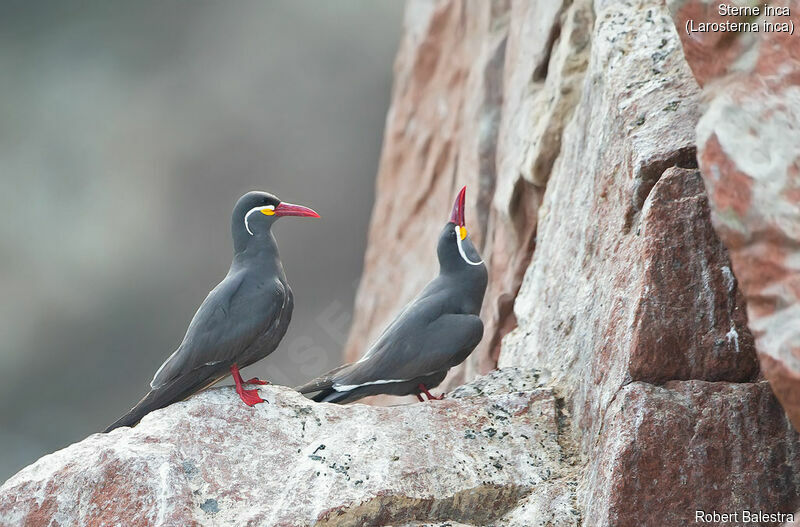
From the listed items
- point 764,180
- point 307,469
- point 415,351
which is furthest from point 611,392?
point 415,351

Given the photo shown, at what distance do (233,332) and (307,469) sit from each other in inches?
40.8

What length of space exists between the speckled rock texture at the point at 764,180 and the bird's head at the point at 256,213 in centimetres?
272

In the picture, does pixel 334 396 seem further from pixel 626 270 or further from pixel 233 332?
pixel 626 270

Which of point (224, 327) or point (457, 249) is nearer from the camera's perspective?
point (224, 327)

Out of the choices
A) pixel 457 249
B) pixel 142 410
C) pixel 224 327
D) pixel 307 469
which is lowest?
pixel 307 469

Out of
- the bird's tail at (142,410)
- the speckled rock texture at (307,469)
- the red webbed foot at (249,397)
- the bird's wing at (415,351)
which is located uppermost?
the bird's wing at (415,351)

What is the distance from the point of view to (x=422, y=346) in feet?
20.8

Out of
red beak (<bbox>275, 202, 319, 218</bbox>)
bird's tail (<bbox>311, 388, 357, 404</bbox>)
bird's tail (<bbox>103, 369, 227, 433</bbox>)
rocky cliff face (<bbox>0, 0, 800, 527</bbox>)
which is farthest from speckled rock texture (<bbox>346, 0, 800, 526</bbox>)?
bird's tail (<bbox>103, 369, 227, 433</bbox>)

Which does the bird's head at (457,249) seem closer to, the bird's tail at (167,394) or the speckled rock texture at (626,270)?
the speckled rock texture at (626,270)

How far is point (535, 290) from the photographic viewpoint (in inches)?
267

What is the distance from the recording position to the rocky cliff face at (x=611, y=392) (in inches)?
156

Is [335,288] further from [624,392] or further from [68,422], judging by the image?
[624,392]

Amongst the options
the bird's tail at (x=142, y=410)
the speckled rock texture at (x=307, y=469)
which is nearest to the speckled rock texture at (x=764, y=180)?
the speckled rock texture at (x=307, y=469)

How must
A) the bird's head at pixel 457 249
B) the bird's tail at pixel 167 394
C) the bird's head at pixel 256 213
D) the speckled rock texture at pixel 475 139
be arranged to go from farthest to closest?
1. the speckled rock texture at pixel 475 139
2. the bird's head at pixel 457 249
3. the bird's head at pixel 256 213
4. the bird's tail at pixel 167 394
